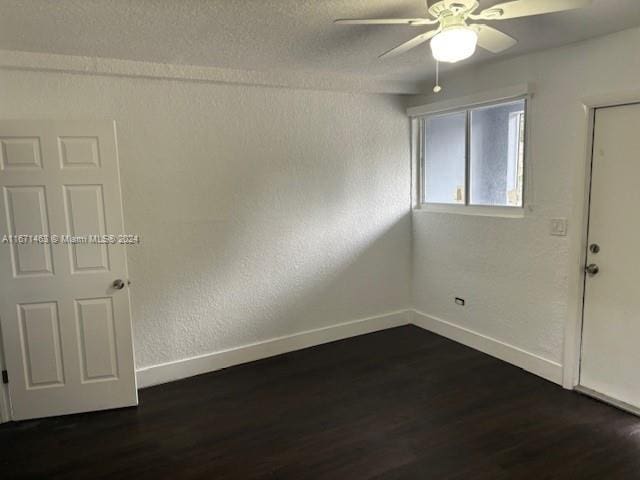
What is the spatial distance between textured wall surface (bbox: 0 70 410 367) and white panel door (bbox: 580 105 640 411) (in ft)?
6.15

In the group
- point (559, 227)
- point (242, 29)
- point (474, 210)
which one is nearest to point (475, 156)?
point (474, 210)

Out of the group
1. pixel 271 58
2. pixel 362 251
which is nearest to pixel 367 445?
pixel 362 251

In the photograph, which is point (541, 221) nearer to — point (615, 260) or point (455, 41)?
point (615, 260)

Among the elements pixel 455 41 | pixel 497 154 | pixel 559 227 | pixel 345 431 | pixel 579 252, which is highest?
pixel 455 41

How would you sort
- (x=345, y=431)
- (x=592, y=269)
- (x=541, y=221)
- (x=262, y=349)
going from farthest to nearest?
(x=262, y=349)
(x=541, y=221)
(x=592, y=269)
(x=345, y=431)

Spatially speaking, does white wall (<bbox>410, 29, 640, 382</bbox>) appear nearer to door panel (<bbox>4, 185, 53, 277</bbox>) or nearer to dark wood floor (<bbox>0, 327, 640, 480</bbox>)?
dark wood floor (<bbox>0, 327, 640, 480</bbox>)

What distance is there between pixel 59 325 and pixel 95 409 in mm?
644

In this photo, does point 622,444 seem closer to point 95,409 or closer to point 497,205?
point 497,205

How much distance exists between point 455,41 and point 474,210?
7.59ft

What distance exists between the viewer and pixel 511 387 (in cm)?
325

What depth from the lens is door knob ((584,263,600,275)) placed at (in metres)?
3.02

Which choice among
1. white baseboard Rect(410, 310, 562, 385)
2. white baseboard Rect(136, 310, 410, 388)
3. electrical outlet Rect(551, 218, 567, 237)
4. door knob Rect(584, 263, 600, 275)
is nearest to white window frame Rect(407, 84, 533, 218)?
electrical outlet Rect(551, 218, 567, 237)

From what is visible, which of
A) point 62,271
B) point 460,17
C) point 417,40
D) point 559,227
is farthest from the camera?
point 559,227

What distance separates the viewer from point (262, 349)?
3904 mm
